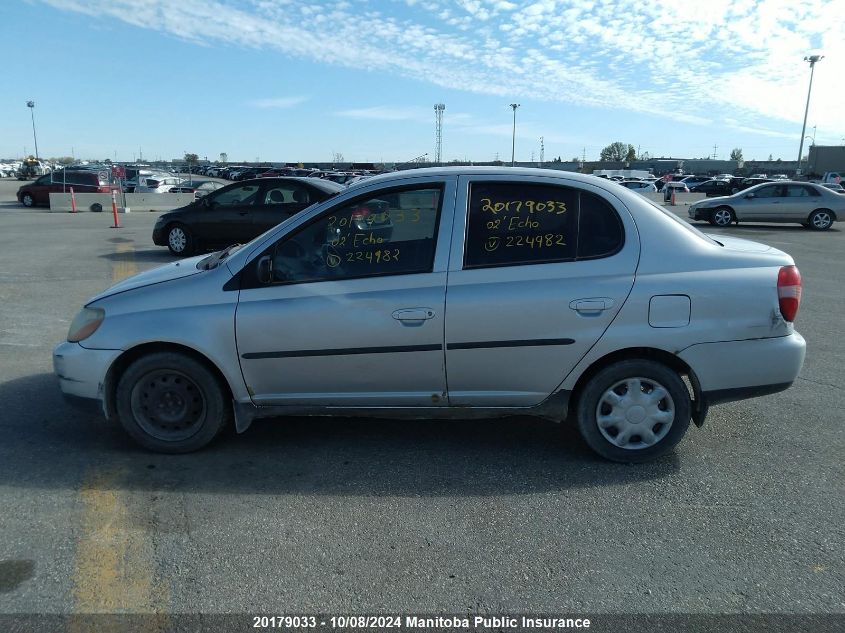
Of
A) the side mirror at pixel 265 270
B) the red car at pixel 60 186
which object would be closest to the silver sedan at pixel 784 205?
the side mirror at pixel 265 270

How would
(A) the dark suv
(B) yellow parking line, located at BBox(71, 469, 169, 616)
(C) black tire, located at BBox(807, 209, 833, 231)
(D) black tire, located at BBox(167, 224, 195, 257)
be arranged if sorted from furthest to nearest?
(C) black tire, located at BBox(807, 209, 833, 231) → (D) black tire, located at BBox(167, 224, 195, 257) → (A) the dark suv → (B) yellow parking line, located at BBox(71, 469, 169, 616)

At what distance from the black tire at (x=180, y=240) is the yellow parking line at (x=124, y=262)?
0.79 meters

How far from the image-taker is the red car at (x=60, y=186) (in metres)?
28.0

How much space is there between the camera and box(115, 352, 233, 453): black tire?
4.19 meters

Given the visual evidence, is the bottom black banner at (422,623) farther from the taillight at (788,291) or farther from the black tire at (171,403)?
the taillight at (788,291)

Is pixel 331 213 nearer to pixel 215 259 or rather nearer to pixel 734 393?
pixel 215 259

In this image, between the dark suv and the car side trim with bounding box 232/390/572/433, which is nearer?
the car side trim with bounding box 232/390/572/433

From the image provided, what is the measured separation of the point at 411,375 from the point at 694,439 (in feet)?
6.59

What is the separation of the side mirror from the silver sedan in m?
19.8

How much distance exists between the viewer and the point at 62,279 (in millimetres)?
10547

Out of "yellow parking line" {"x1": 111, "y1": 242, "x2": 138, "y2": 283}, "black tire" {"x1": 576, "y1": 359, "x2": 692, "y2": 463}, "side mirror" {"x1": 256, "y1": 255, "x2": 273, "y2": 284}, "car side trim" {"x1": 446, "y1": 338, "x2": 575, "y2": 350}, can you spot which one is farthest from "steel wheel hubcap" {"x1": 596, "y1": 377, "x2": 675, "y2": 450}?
"yellow parking line" {"x1": 111, "y1": 242, "x2": 138, "y2": 283}

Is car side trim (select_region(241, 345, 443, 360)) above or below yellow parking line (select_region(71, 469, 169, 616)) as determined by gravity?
above

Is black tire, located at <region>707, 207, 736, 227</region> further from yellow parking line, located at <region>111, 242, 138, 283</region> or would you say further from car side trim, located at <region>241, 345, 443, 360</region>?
car side trim, located at <region>241, 345, 443, 360</region>

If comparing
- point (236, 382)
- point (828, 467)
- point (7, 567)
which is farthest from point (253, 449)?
point (828, 467)
